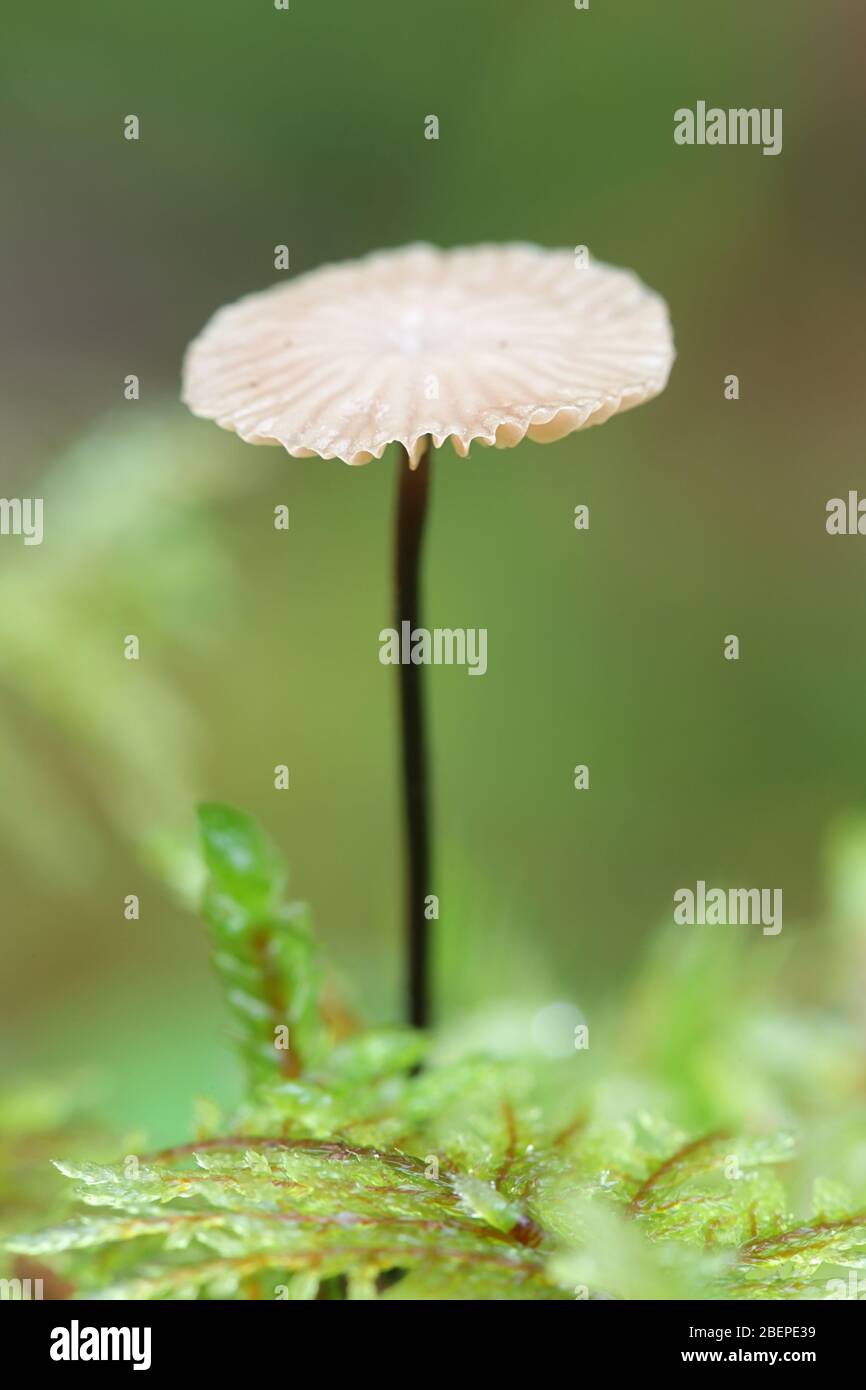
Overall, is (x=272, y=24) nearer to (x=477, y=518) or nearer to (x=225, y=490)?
(x=477, y=518)

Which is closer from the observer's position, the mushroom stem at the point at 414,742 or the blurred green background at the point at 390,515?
the mushroom stem at the point at 414,742

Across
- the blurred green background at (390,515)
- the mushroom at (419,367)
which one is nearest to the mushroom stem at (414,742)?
the mushroom at (419,367)

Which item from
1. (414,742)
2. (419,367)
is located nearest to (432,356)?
(419,367)

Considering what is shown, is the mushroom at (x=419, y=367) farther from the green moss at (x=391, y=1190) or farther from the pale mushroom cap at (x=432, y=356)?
the green moss at (x=391, y=1190)

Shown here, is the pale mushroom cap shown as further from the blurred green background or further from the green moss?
the blurred green background

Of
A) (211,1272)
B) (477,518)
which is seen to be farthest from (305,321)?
(477,518)

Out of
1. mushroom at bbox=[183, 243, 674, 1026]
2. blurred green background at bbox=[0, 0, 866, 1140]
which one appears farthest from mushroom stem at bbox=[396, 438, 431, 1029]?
blurred green background at bbox=[0, 0, 866, 1140]
